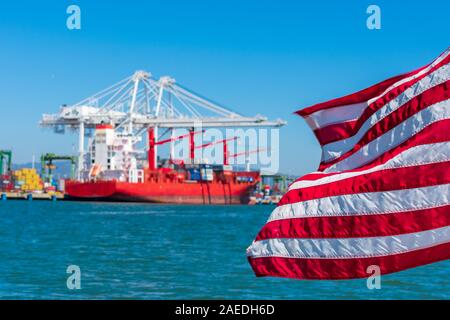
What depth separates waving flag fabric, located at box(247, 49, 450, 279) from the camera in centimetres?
488

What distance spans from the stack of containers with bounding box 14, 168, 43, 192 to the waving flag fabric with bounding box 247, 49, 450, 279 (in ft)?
381

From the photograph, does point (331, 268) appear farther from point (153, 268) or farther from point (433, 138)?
point (153, 268)

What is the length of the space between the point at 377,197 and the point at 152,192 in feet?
262

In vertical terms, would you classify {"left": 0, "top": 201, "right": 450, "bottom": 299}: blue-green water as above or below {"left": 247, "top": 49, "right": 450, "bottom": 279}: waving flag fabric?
below

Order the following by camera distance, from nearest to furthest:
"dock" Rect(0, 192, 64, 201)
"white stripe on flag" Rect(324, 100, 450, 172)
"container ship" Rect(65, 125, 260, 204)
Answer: "white stripe on flag" Rect(324, 100, 450, 172) → "container ship" Rect(65, 125, 260, 204) → "dock" Rect(0, 192, 64, 201)

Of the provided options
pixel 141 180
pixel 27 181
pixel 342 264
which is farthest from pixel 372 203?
pixel 27 181

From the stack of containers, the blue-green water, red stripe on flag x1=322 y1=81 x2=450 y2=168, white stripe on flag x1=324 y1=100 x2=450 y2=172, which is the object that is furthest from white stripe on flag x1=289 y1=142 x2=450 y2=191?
the stack of containers

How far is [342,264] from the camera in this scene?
506 centimetres

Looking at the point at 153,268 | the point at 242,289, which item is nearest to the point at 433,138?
the point at 242,289

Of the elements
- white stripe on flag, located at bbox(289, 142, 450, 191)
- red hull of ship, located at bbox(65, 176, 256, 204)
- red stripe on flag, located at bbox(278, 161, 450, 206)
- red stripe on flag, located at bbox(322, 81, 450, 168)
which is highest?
red stripe on flag, located at bbox(322, 81, 450, 168)

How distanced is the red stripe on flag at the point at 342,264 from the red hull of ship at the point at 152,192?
7711 cm

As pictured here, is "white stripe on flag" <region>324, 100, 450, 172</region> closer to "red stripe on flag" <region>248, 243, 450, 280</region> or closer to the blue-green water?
"red stripe on flag" <region>248, 243, 450, 280</region>

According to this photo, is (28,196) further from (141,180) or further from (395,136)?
(395,136)
